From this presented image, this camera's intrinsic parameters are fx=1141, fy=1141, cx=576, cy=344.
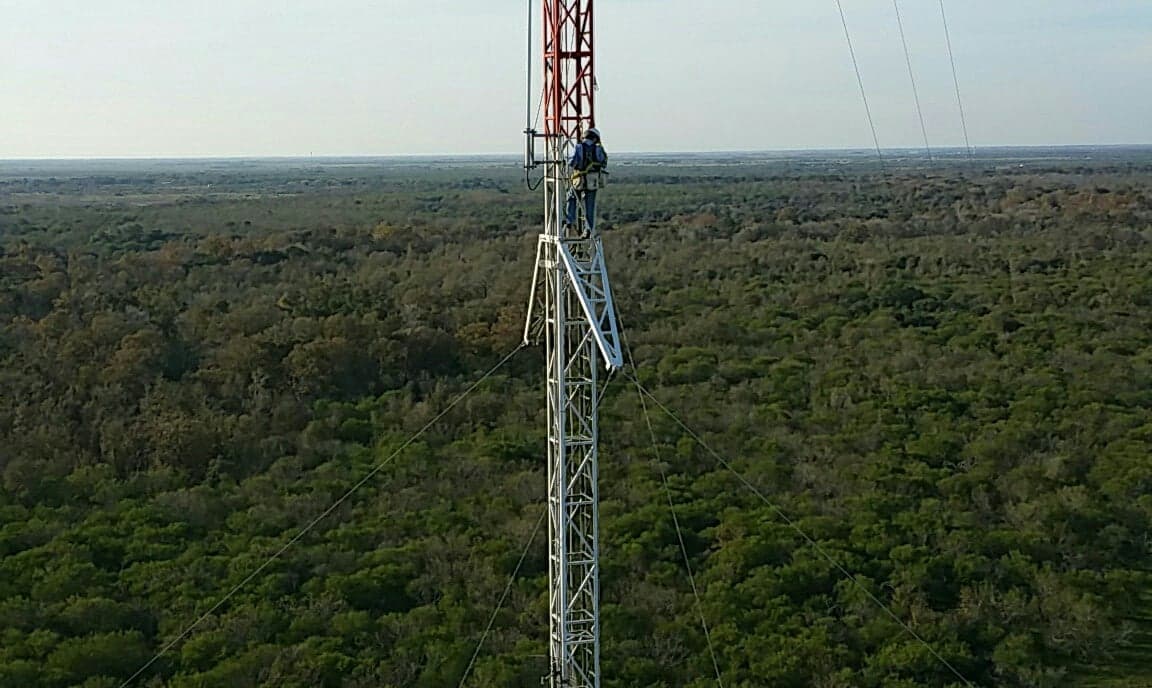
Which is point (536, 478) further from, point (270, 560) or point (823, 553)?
point (270, 560)

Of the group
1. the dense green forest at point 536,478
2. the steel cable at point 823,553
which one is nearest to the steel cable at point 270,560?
the dense green forest at point 536,478

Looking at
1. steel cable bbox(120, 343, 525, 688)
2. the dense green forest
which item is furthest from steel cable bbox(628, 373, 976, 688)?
steel cable bbox(120, 343, 525, 688)

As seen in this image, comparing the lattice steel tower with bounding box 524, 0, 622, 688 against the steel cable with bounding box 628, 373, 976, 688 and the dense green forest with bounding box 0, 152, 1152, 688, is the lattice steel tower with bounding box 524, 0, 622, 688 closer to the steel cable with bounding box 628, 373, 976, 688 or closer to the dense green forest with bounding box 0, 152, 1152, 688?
the steel cable with bounding box 628, 373, 976, 688

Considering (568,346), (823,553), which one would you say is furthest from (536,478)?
(568,346)

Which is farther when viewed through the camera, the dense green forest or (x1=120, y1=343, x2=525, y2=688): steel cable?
the dense green forest

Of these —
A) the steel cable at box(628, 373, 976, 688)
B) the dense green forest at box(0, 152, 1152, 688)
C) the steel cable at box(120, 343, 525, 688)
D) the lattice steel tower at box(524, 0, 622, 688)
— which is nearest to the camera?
the lattice steel tower at box(524, 0, 622, 688)

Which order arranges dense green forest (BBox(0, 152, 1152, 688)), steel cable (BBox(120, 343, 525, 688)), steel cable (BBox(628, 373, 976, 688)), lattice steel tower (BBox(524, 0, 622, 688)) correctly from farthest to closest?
dense green forest (BBox(0, 152, 1152, 688)) → steel cable (BBox(628, 373, 976, 688)) → steel cable (BBox(120, 343, 525, 688)) → lattice steel tower (BBox(524, 0, 622, 688))

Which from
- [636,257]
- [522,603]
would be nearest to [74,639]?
[522,603]
